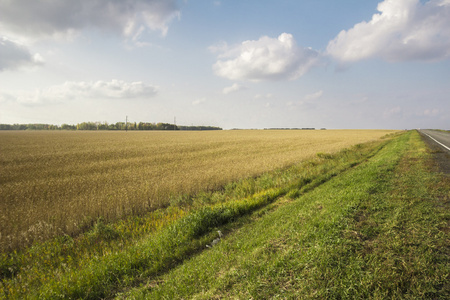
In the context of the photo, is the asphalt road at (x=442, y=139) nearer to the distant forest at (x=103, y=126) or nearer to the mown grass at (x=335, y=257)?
the mown grass at (x=335, y=257)

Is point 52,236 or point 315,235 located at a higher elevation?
point 315,235

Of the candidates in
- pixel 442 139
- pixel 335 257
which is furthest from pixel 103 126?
pixel 335 257

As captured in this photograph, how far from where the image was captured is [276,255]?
4.50 m

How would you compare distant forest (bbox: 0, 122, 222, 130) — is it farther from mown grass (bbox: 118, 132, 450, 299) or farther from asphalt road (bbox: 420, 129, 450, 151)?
mown grass (bbox: 118, 132, 450, 299)

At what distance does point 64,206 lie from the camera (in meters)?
9.72

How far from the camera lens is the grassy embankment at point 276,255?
11.4 ft

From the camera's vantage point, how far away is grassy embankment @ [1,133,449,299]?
11.4 ft

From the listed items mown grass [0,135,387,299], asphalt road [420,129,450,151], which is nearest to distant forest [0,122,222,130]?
asphalt road [420,129,450,151]

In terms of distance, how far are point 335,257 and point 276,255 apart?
1123 mm

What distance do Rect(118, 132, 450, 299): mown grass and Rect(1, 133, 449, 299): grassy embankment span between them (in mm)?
18

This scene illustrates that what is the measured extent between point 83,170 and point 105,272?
1579cm

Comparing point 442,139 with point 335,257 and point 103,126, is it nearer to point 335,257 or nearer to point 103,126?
point 335,257

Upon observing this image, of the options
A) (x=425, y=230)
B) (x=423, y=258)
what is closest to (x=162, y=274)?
(x=423, y=258)

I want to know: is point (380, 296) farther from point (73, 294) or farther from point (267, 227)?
point (73, 294)
